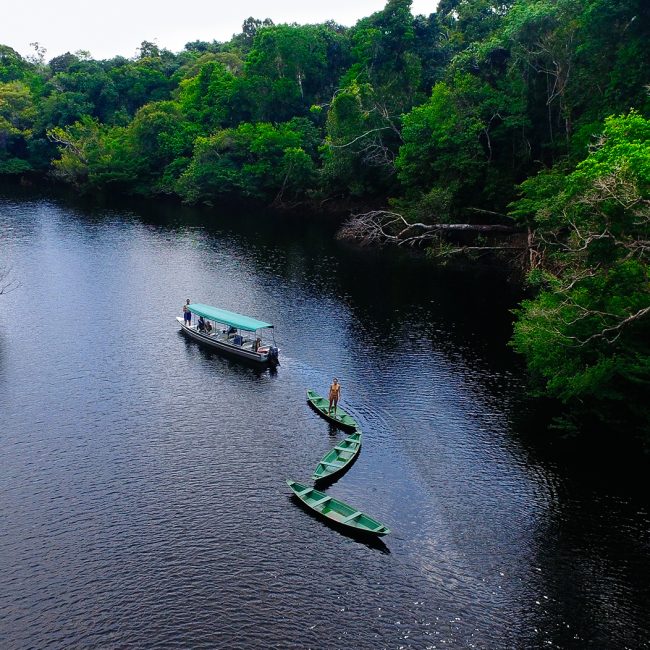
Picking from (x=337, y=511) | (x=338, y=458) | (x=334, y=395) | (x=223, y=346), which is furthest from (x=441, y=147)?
(x=337, y=511)

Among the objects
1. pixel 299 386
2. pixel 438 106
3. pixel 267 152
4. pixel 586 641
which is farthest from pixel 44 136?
pixel 586 641

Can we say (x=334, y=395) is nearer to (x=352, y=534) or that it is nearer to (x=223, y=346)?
(x=352, y=534)

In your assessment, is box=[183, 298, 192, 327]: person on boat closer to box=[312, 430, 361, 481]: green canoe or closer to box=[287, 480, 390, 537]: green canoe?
box=[312, 430, 361, 481]: green canoe

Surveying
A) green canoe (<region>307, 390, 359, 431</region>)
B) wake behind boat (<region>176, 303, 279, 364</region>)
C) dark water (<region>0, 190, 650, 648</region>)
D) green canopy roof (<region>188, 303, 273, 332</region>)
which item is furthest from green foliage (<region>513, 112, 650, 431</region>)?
green canopy roof (<region>188, 303, 273, 332</region>)

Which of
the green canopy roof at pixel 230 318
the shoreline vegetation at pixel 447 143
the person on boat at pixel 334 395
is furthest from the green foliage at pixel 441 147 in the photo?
the person on boat at pixel 334 395

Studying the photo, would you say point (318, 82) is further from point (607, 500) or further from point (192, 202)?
point (607, 500)

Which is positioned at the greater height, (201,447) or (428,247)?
(428,247)

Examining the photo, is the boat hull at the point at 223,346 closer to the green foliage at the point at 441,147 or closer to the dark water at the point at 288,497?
the dark water at the point at 288,497
